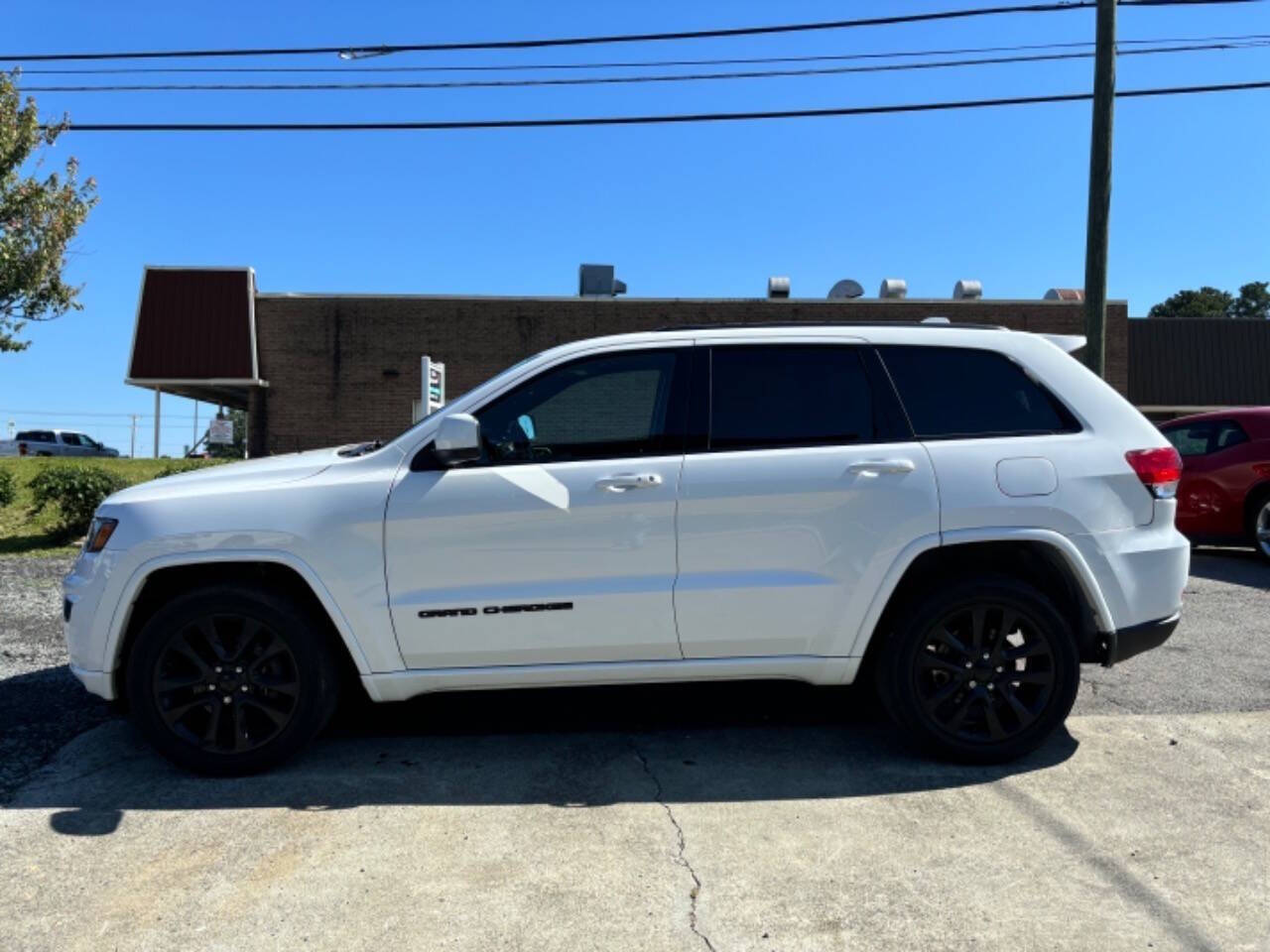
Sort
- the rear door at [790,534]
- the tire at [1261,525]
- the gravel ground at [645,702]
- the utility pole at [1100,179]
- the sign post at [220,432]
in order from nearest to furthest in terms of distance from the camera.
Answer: the rear door at [790,534] → the gravel ground at [645,702] → the tire at [1261,525] → the utility pole at [1100,179] → the sign post at [220,432]

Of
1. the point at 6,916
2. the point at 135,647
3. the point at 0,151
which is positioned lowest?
the point at 6,916

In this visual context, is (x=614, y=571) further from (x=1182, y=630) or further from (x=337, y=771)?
(x=1182, y=630)

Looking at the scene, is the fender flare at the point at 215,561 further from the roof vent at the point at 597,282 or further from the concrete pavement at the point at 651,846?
the roof vent at the point at 597,282

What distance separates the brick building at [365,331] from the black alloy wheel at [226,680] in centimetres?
1806

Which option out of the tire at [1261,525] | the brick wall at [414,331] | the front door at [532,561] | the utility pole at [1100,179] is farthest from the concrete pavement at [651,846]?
the brick wall at [414,331]

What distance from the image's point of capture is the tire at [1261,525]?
926 centimetres

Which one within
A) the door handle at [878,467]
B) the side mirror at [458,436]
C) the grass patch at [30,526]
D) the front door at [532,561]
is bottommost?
the grass patch at [30,526]

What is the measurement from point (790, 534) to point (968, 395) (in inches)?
42.9

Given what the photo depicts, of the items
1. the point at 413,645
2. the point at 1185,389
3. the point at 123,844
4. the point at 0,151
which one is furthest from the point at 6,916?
the point at 1185,389

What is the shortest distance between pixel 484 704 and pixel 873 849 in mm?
2401

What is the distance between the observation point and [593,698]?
519cm

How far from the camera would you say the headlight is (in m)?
4.05

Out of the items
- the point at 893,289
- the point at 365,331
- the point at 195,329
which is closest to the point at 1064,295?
the point at 893,289

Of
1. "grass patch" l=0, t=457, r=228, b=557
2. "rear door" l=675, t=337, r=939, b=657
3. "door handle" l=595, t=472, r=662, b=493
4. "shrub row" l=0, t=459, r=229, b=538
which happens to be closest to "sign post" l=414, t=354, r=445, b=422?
"grass patch" l=0, t=457, r=228, b=557
